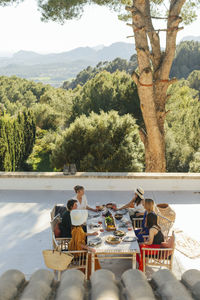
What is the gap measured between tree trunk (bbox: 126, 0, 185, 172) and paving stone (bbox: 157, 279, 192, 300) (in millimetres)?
6420

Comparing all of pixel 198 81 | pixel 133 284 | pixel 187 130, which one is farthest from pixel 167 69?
pixel 198 81

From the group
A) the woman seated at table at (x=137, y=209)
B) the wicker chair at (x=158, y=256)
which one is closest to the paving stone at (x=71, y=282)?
the wicker chair at (x=158, y=256)

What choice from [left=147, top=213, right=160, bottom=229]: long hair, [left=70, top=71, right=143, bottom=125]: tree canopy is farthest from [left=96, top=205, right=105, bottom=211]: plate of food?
[left=70, top=71, right=143, bottom=125]: tree canopy

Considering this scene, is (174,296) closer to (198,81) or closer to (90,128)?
(90,128)

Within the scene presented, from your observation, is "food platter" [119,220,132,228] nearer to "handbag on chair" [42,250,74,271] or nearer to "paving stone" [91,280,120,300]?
"handbag on chair" [42,250,74,271]

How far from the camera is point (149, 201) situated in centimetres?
387

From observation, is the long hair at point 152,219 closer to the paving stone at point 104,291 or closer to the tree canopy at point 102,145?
the paving stone at point 104,291

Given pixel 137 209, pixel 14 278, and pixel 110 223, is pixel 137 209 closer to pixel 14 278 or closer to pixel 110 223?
pixel 110 223

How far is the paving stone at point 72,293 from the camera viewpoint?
1.33 metres

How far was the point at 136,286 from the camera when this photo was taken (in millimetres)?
1427

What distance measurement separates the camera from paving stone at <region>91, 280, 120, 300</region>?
1.34 metres

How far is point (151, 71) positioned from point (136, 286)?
21.9 feet

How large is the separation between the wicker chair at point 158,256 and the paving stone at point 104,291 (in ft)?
6.92

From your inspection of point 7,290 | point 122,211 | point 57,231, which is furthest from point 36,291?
point 122,211
